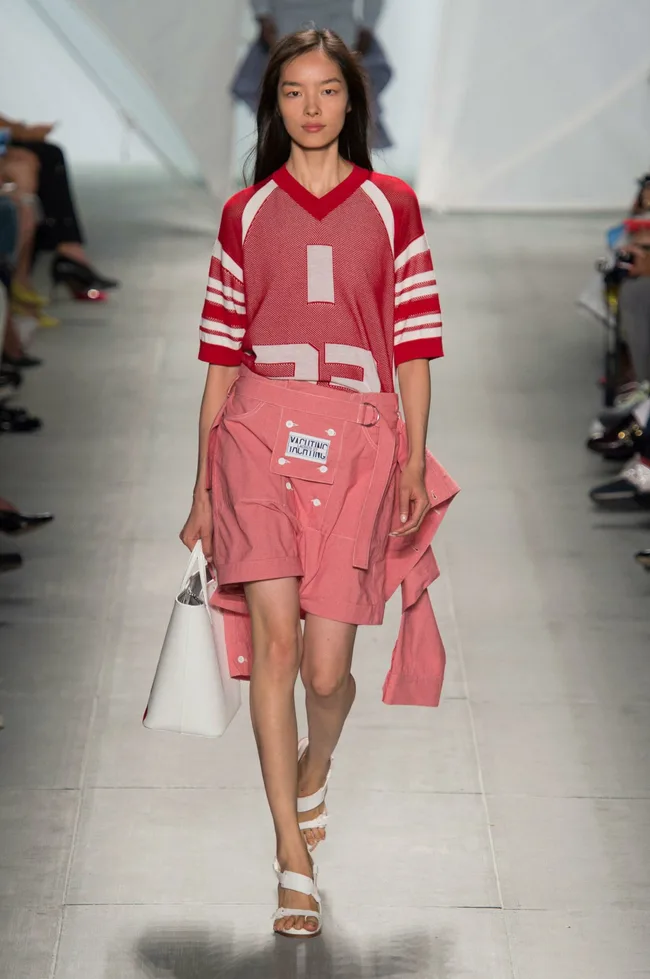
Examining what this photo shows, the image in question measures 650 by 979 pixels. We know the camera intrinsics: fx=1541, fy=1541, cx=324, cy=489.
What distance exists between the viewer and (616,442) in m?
4.40

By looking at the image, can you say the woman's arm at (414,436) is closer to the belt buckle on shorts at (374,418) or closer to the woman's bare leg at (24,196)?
the belt buckle on shorts at (374,418)

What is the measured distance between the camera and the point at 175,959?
2.17m

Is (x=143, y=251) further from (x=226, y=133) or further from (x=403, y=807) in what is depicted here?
(x=403, y=807)

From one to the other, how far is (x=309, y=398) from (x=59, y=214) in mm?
4921

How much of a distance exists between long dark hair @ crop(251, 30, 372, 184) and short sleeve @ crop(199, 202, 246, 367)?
0.39 feet

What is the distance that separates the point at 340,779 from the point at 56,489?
1.84 m

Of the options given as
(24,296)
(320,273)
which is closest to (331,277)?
(320,273)

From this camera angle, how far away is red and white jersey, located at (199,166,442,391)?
2197 millimetres

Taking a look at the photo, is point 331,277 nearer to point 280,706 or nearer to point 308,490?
point 308,490

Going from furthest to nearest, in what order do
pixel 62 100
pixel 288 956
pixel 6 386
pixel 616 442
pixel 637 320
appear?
pixel 62 100 → pixel 6 386 → pixel 637 320 → pixel 616 442 → pixel 288 956

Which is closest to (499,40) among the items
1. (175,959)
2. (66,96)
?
(66,96)

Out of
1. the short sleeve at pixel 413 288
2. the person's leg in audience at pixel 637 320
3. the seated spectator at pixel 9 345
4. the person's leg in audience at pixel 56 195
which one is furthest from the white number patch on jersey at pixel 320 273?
the person's leg in audience at pixel 56 195

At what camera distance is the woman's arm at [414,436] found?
227 cm

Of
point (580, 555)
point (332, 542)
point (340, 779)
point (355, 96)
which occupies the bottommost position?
point (580, 555)
